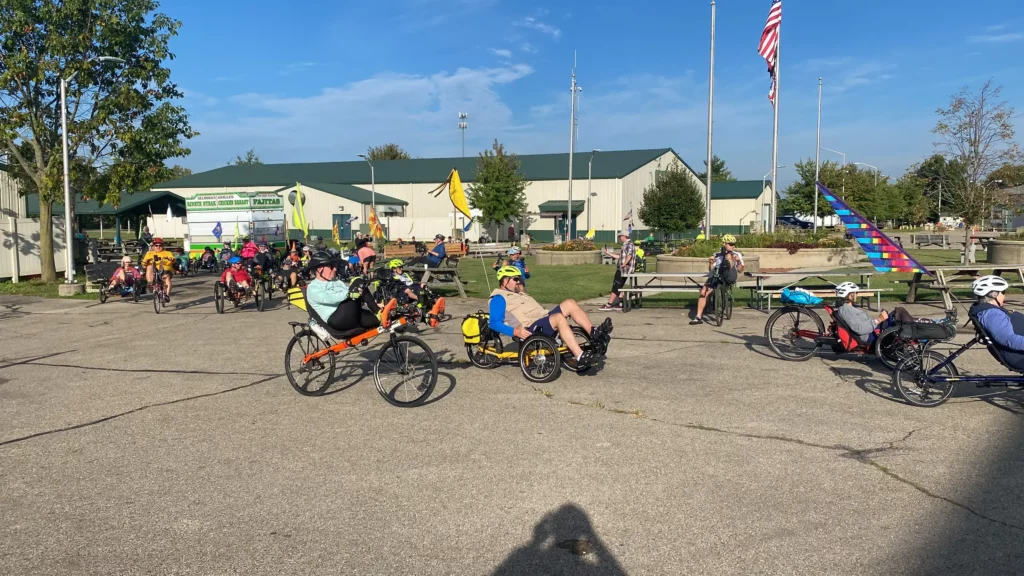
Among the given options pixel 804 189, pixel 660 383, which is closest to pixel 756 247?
pixel 660 383

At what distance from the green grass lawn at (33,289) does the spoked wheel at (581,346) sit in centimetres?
1455

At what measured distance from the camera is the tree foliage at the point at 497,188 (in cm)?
5903

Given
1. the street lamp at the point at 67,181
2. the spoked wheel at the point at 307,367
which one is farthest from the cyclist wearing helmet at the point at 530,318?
the street lamp at the point at 67,181

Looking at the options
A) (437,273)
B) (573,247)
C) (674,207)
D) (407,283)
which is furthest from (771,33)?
(674,207)

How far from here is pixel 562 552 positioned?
4188 millimetres

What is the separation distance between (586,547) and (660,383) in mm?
4290

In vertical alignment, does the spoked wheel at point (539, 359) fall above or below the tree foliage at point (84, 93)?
below

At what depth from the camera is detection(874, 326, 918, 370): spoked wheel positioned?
7935 millimetres

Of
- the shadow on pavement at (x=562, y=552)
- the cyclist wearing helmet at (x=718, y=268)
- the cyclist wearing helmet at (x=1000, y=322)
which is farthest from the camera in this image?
the cyclist wearing helmet at (x=718, y=268)

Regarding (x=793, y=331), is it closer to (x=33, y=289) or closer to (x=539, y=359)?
(x=539, y=359)

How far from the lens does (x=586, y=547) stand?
4246 millimetres

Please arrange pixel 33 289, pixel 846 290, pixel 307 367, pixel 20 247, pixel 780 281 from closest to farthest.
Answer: pixel 307 367 → pixel 846 290 → pixel 780 281 → pixel 33 289 → pixel 20 247

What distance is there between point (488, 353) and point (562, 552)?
15.9 ft

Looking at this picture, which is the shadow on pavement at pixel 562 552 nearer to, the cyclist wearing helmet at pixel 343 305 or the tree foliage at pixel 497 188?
the cyclist wearing helmet at pixel 343 305
